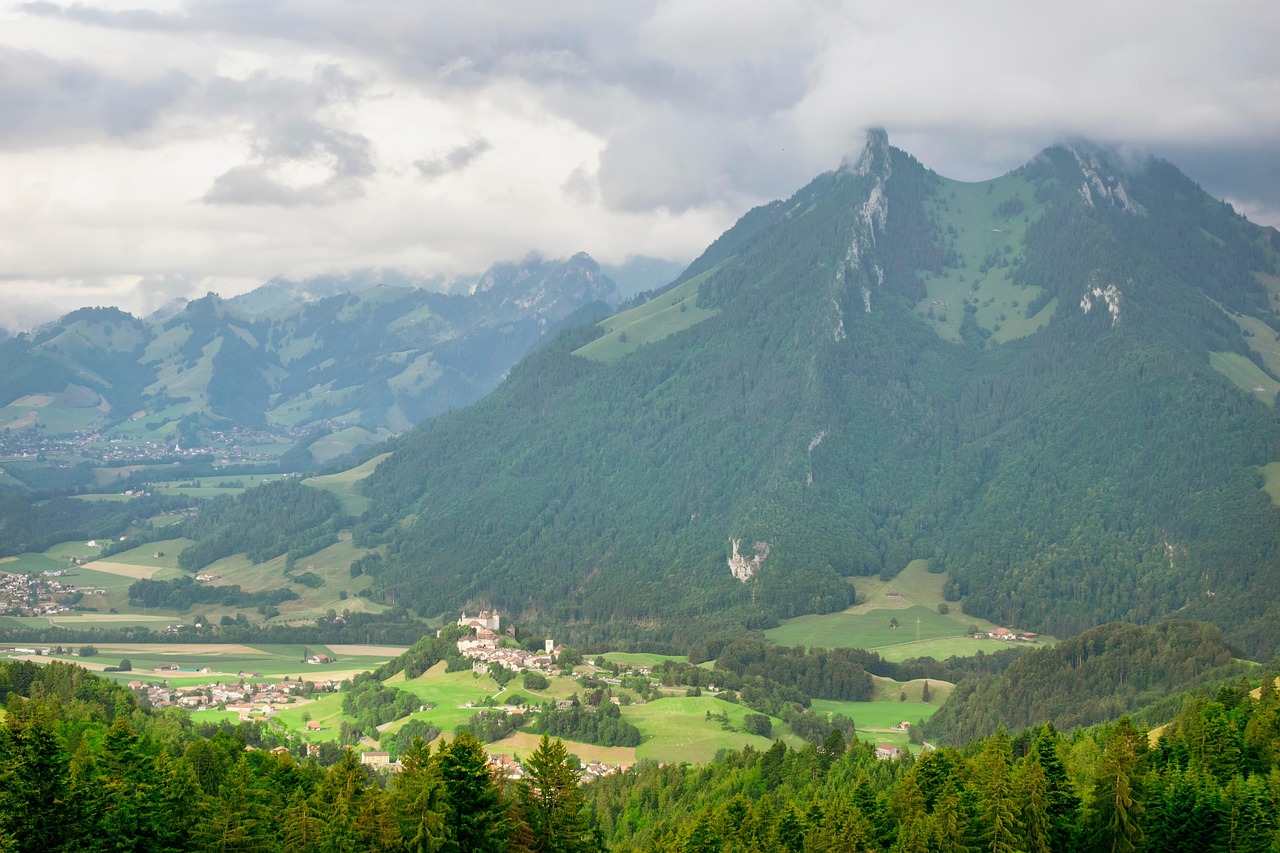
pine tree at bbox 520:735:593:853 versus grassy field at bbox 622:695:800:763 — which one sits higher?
pine tree at bbox 520:735:593:853

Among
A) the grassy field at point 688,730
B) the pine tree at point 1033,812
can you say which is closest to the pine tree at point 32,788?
the pine tree at point 1033,812

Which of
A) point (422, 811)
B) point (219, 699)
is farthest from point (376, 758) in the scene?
point (422, 811)

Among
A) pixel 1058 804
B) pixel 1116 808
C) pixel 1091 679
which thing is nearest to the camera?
pixel 1116 808

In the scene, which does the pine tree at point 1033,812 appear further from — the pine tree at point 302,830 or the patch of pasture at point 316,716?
the patch of pasture at point 316,716

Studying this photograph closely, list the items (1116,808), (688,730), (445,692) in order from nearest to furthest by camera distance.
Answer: (1116,808) → (688,730) → (445,692)

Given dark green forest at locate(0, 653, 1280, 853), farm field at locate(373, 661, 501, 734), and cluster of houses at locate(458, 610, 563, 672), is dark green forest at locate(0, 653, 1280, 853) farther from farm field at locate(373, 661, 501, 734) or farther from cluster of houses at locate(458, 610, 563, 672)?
cluster of houses at locate(458, 610, 563, 672)

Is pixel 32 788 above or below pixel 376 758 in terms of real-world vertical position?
above

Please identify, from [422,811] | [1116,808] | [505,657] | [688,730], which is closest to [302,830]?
[422,811]

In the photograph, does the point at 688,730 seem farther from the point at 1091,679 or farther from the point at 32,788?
the point at 32,788

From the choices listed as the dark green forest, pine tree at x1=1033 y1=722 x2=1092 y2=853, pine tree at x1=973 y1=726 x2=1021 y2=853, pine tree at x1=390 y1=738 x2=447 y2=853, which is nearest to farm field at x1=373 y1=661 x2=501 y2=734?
the dark green forest

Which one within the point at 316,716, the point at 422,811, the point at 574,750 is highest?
the point at 422,811

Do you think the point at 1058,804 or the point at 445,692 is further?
the point at 445,692

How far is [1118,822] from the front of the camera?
238 ft

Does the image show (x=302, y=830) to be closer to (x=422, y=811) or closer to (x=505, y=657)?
(x=422, y=811)
